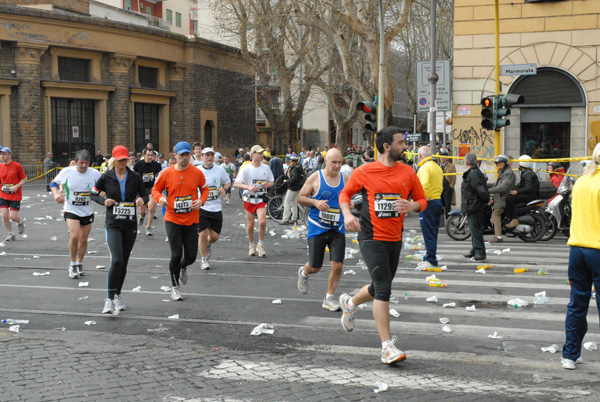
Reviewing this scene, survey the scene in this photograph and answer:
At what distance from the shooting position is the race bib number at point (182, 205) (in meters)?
8.73

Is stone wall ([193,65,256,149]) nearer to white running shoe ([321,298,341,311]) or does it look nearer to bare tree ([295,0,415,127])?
bare tree ([295,0,415,127])

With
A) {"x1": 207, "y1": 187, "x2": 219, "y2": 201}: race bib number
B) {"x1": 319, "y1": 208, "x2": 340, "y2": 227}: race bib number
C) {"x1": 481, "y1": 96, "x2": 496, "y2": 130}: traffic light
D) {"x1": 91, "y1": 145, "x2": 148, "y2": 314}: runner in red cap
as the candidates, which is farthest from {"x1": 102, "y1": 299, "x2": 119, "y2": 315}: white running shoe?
{"x1": 481, "y1": 96, "x2": 496, "y2": 130}: traffic light

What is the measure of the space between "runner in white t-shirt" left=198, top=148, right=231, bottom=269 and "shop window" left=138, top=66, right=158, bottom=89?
32.0 m

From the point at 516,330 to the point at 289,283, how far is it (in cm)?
361

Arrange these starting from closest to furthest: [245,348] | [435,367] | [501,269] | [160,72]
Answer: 1. [435,367]
2. [245,348]
3. [501,269]
4. [160,72]

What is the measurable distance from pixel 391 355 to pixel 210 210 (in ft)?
18.9

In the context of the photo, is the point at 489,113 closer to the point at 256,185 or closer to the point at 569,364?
the point at 256,185

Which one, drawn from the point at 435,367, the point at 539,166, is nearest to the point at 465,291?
the point at 435,367

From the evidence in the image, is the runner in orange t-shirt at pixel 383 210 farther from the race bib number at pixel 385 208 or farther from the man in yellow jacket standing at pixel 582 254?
the man in yellow jacket standing at pixel 582 254

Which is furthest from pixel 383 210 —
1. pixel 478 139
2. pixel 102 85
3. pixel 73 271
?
pixel 102 85

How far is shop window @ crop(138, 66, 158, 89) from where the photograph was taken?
42.0 metres

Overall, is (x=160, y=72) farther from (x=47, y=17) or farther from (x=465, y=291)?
(x=465, y=291)

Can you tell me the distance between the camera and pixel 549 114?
2081 cm

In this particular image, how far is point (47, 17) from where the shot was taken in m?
35.5
